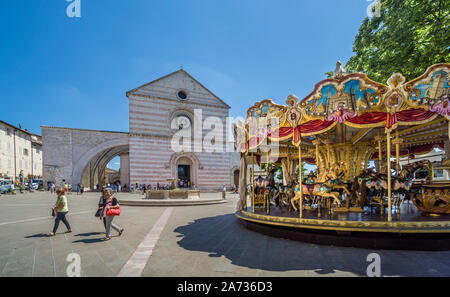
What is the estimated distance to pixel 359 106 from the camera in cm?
591

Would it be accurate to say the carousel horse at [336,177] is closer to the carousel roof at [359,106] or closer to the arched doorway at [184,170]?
the carousel roof at [359,106]

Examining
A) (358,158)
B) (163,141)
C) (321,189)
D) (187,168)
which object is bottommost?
(187,168)

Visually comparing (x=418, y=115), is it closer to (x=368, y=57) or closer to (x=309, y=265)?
(x=309, y=265)

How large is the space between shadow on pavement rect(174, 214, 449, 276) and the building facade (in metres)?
40.6

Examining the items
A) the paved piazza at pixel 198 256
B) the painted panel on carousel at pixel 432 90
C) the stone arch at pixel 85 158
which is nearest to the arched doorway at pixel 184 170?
the stone arch at pixel 85 158

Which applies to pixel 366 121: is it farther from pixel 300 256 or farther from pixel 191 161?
pixel 191 161

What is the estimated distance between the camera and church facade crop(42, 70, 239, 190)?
26.7 metres

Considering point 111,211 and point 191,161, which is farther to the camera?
point 191,161

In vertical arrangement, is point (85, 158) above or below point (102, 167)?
above

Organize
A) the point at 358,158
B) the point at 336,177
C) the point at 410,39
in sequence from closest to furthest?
the point at 336,177, the point at 358,158, the point at 410,39

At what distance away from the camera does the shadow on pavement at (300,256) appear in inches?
163

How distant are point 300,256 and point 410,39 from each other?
35.9 feet

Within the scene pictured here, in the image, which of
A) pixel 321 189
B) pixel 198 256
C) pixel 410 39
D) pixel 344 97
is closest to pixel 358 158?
pixel 321 189

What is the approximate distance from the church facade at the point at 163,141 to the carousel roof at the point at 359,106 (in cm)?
1954
